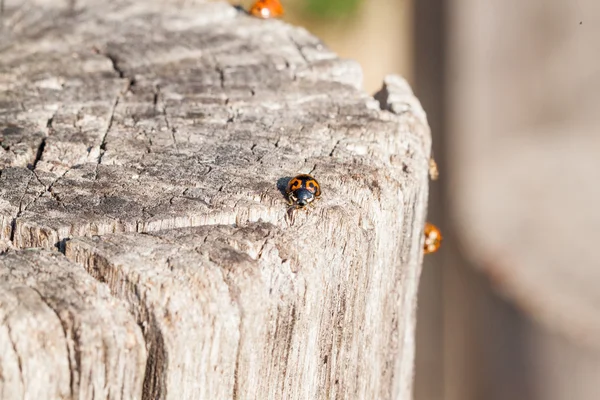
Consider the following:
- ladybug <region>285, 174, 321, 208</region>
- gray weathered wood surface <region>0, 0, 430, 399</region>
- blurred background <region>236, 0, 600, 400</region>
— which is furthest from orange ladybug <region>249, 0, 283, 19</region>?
blurred background <region>236, 0, 600, 400</region>

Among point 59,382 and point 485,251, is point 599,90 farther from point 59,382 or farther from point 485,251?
point 59,382

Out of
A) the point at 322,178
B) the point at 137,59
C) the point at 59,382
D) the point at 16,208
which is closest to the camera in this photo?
the point at 59,382

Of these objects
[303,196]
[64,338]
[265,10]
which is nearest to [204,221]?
[303,196]

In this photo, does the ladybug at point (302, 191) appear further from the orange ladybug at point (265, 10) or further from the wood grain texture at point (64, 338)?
the orange ladybug at point (265, 10)

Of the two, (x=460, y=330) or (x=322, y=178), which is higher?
(x=460, y=330)

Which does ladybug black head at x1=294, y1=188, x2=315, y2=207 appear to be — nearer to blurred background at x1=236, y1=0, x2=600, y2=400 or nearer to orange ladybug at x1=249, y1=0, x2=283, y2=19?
orange ladybug at x1=249, y1=0, x2=283, y2=19

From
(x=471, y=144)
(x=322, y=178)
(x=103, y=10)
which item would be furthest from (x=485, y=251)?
(x=322, y=178)

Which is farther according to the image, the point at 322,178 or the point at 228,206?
the point at 322,178
